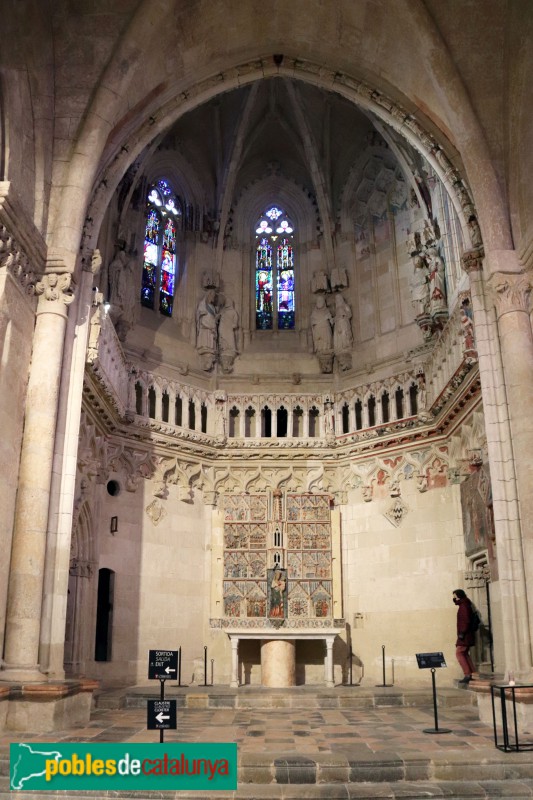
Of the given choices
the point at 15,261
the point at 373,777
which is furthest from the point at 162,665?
the point at 15,261

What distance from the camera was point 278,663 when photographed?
15.4m

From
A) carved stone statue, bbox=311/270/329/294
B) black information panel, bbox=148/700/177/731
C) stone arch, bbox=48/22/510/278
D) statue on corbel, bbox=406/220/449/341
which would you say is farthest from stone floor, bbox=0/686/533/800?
carved stone statue, bbox=311/270/329/294

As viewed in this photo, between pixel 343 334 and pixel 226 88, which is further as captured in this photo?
pixel 343 334

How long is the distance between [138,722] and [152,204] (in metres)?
13.5

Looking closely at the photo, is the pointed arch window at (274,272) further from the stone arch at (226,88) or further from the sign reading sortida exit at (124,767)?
the sign reading sortida exit at (124,767)

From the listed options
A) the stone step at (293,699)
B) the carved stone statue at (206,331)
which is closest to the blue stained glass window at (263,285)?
the carved stone statue at (206,331)

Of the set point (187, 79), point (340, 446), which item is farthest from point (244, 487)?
point (187, 79)

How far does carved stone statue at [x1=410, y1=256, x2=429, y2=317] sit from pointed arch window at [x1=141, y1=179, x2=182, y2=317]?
6482 mm

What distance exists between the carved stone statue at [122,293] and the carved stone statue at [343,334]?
5410 millimetres

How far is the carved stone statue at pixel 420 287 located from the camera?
1766 cm

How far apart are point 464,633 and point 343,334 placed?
28.1 feet

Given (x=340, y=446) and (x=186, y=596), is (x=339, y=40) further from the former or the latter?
(x=186, y=596)

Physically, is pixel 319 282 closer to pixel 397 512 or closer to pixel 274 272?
pixel 274 272

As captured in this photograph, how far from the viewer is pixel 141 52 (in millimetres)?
13258
